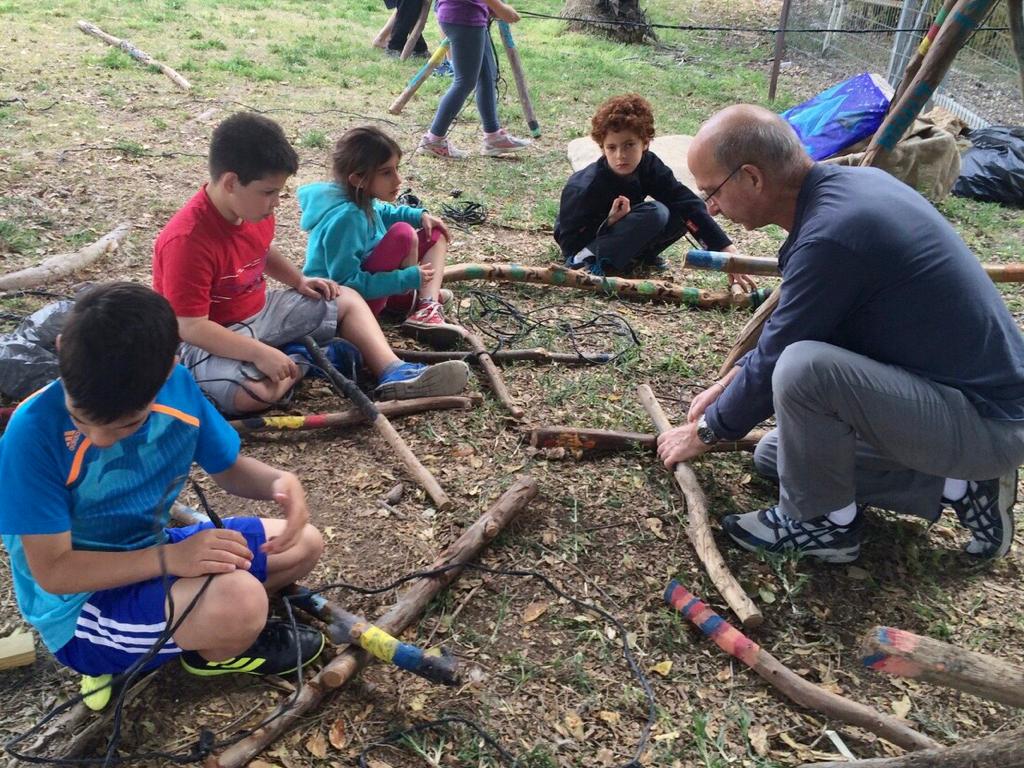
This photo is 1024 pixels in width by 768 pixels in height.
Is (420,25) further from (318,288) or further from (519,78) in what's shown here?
(318,288)

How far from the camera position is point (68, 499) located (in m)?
1.81

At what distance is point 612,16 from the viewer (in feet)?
44.3

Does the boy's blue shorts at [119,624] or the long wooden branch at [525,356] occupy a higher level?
the boy's blue shorts at [119,624]

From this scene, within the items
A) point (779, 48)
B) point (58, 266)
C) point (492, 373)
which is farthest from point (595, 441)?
point (779, 48)

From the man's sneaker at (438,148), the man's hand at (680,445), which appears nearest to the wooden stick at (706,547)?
the man's hand at (680,445)

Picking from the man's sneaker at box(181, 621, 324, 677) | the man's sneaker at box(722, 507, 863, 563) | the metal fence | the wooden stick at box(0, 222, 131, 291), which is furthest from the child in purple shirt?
the man's sneaker at box(181, 621, 324, 677)

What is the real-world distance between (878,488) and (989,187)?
196 inches

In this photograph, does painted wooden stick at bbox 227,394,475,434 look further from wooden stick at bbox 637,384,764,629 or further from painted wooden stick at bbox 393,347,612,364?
wooden stick at bbox 637,384,764,629

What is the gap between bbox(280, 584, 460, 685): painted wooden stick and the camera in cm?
214

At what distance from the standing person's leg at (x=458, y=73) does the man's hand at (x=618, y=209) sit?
248 cm

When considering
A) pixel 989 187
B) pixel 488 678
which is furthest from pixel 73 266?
pixel 989 187

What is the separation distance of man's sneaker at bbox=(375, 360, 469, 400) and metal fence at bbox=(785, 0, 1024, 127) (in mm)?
6454

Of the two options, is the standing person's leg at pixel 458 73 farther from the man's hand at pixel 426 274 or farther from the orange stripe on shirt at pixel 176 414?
the orange stripe on shirt at pixel 176 414

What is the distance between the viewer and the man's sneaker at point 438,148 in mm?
6855
